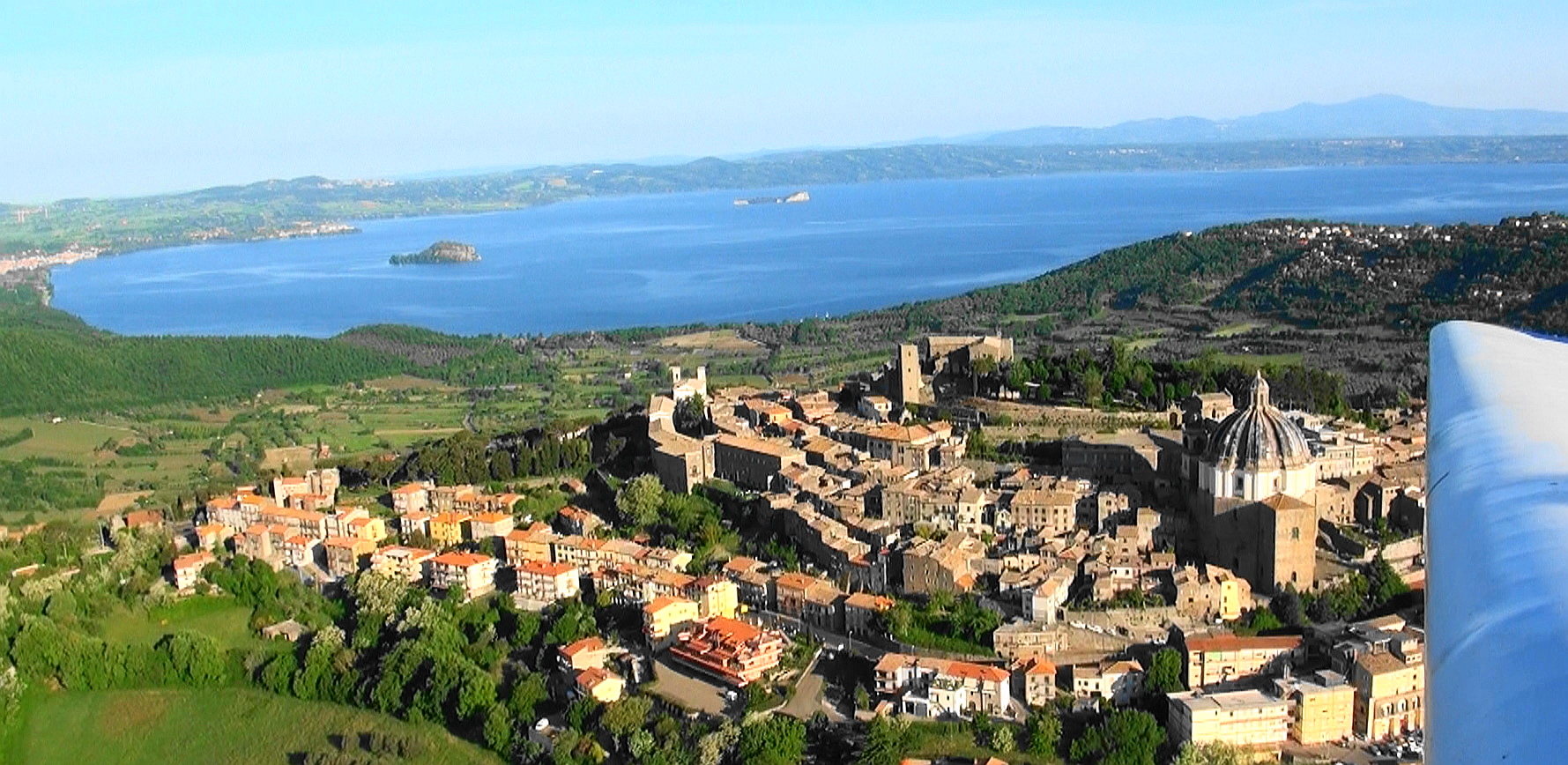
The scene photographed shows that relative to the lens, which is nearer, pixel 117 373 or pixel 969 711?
pixel 969 711

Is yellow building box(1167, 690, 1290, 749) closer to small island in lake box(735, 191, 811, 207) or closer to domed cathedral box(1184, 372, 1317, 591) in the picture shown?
domed cathedral box(1184, 372, 1317, 591)

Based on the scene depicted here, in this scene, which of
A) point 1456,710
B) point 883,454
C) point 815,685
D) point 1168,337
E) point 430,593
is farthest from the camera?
point 1168,337

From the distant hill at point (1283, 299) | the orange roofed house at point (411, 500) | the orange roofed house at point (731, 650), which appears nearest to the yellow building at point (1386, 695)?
the orange roofed house at point (731, 650)

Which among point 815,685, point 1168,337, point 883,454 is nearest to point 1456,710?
point 815,685

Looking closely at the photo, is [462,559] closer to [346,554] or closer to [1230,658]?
[346,554]

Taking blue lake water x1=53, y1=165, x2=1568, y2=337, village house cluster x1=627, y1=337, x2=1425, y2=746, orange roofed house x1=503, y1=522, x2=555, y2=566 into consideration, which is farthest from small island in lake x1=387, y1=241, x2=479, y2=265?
orange roofed house x1=503, y1=522, x2=555, y2=566

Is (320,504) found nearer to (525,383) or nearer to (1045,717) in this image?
(1045,717)

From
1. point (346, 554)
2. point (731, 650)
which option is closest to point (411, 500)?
point (346, 554)
